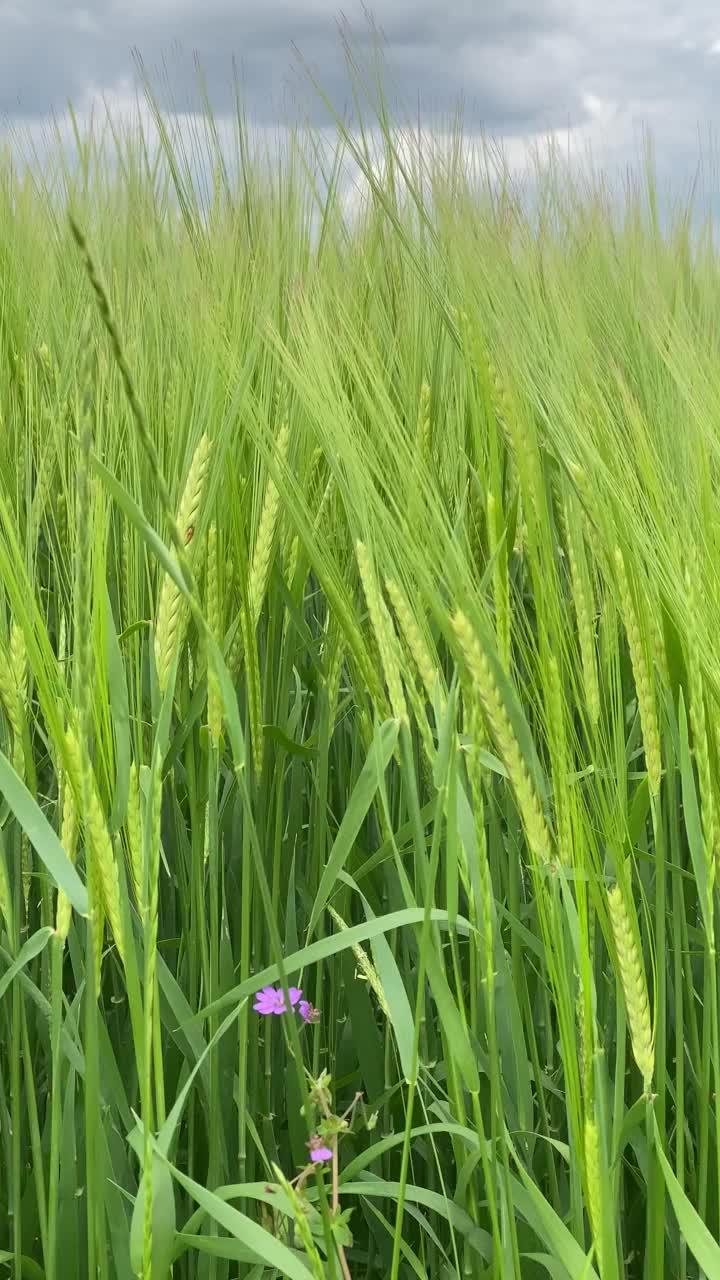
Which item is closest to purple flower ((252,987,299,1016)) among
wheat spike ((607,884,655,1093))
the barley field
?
the barley field

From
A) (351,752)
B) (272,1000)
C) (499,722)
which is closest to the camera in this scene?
(499,722)

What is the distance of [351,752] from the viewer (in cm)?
113

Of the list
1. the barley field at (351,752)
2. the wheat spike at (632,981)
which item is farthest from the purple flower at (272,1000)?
the wheat spike at (632,981)

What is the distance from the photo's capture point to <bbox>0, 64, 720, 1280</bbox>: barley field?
598 mm

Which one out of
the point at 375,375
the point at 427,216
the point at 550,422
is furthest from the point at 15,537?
the point at 427,216

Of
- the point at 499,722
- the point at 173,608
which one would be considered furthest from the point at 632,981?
the point at 173,608

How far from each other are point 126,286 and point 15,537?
16.5 inches

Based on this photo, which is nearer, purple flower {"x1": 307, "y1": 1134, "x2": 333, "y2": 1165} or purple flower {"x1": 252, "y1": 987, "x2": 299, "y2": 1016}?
purple flower {"x1": 307, "y1": 1134, "x2": 333, "y2": 1165}

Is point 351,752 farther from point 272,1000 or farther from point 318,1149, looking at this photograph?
point 318,1149

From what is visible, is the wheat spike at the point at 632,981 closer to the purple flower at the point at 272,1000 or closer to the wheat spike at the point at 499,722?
the wheat spike at the point at 499,722

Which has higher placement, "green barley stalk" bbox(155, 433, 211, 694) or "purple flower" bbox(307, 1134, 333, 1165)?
"green barley stalk" bbox(155, 433, 211, 694)

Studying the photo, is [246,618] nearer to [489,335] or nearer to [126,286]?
[489,335]

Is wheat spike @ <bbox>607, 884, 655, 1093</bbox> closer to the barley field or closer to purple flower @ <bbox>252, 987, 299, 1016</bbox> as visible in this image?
the barley field

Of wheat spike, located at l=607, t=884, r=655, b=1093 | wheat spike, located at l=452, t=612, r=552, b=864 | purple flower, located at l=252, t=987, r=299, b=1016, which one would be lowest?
purple flower, located at l=252, t=987, r=299, b=1016
